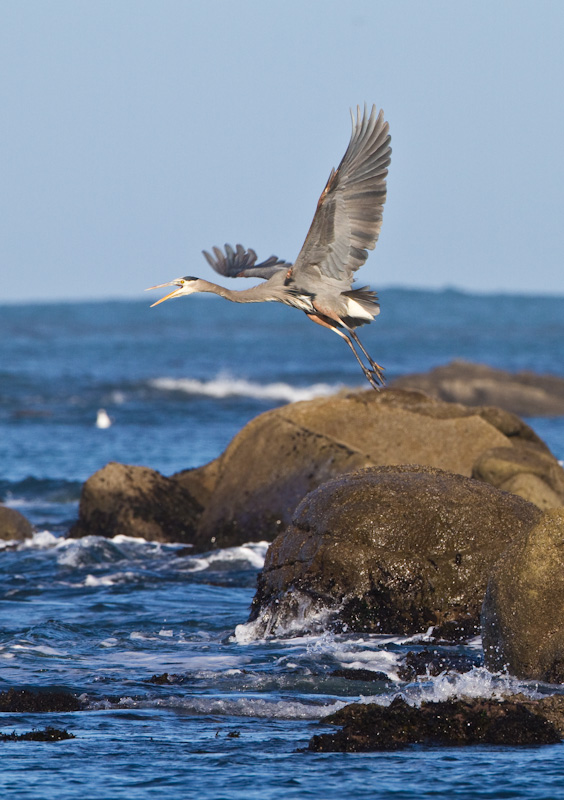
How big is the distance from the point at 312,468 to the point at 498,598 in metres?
4.66

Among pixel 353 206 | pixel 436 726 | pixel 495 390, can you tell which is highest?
pixel 495 390

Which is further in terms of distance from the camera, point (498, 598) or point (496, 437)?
point (496, 437)

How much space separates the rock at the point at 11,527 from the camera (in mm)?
14172

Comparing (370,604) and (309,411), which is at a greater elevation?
(309,411)

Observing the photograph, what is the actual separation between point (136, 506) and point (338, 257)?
5390 mm

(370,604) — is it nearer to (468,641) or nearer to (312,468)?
(468,641)

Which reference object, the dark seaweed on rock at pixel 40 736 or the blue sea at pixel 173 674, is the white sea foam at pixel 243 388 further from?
the dark seaweed on rock at pixel 40 736

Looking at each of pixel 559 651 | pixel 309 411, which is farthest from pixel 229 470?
pixel 559 651

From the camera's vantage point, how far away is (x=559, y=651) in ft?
24.7

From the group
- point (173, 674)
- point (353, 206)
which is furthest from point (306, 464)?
point (173, 674)

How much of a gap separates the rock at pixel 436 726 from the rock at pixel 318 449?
5.36 metres

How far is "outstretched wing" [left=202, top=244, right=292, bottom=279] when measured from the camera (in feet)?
33.1

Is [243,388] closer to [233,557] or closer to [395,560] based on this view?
[233,557]

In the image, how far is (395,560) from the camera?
9.10 metres
